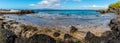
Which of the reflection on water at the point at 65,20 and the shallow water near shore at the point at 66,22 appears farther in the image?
the reflection on water at the point at 65,20

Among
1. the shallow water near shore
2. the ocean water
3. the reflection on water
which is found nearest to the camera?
the shallow water near shore

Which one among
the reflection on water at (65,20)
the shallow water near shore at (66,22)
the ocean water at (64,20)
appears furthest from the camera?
the reflection on water at (65,20)

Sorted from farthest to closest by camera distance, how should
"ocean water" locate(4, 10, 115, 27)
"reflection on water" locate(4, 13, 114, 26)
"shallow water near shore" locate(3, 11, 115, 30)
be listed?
1. "reflection on water" locate(4, 13, 114, 26)
2. "ocean water" locate(4, 10, 115, 27)
3. "shallow water near shore" locate(3, 11, 115, 30)

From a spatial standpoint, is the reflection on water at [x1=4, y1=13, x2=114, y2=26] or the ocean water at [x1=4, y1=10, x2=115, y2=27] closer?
the ocean water at [x1=4, y1=10, x2=115, y2=27]

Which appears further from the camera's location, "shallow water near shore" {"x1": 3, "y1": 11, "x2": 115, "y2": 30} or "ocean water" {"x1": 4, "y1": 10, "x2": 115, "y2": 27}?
"ocean water" {"x1": 4, "y1": 10, "x2": 115, "y2": 27}

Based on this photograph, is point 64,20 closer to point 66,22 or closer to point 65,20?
point 65,20

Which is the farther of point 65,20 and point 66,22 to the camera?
point 65,20

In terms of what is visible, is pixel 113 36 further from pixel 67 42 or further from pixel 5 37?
pixel 5 37

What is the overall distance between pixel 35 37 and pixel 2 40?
221 centimetres

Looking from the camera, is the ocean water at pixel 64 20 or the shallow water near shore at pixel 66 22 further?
the ocean water at pixel 64 20

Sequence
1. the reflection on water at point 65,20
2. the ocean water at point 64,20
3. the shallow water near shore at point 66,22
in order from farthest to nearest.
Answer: the reflection on water at point 65,20 → the ocean water at point 64,20 → the shallow water near shore at point 66,22

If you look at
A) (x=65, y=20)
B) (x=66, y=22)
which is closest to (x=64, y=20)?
(x=65, y=20)

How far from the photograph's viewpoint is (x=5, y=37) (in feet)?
42.7

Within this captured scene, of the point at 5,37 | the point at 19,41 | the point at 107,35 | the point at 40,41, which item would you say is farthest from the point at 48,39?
the point at 107,35
